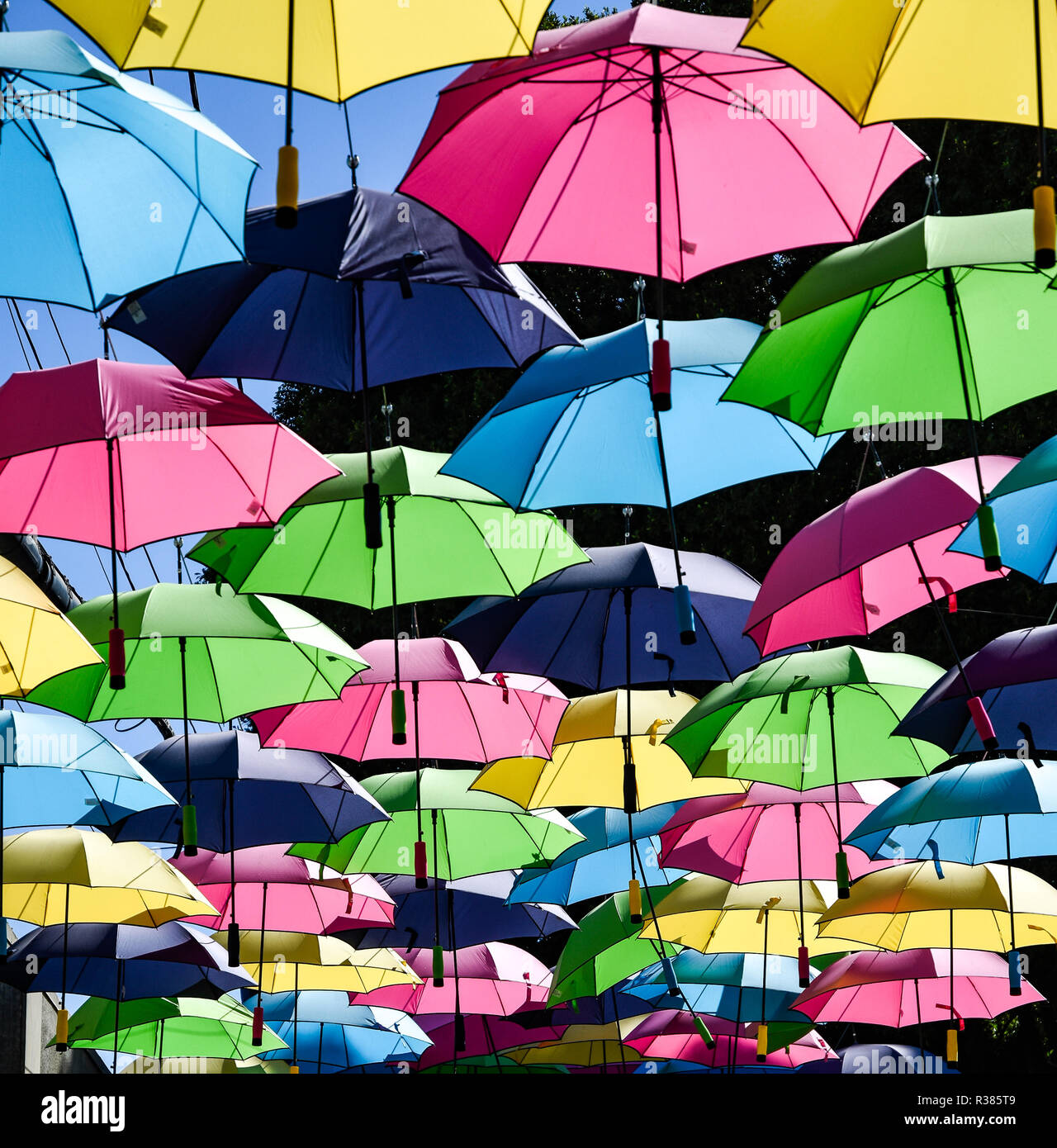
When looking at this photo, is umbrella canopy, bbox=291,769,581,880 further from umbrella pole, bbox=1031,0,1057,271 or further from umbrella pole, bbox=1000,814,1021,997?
umbrella pole, bbox=1031,0,1057,271

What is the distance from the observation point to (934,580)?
28.2 feet

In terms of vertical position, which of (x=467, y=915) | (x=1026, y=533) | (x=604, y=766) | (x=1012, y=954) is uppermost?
(x=1026, y=533)

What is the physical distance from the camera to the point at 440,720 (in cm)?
1052

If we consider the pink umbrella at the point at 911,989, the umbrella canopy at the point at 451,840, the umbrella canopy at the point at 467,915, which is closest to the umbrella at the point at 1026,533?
the umbrella canopy at the point at 451,840

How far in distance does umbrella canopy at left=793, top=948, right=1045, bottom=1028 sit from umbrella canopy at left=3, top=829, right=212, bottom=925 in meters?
5.55

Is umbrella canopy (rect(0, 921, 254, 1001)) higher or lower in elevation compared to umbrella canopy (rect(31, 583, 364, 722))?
lower

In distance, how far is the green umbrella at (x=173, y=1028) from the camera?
1529cm

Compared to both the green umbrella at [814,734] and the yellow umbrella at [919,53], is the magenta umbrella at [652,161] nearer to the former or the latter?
the yellow umbrella at [919,53]

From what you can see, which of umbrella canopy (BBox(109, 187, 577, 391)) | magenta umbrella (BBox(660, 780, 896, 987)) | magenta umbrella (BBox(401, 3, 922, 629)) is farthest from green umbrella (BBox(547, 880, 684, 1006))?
magenta umbrella (BBox(401, 3, 922, 629))

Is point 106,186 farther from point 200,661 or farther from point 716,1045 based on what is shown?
point 716,1045

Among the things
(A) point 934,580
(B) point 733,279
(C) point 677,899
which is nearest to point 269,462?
(A) point 934,580

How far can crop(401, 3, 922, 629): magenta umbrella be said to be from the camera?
553cm

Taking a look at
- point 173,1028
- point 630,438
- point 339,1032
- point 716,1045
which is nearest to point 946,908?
point 630,438

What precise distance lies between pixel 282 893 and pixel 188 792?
4.48 metres
